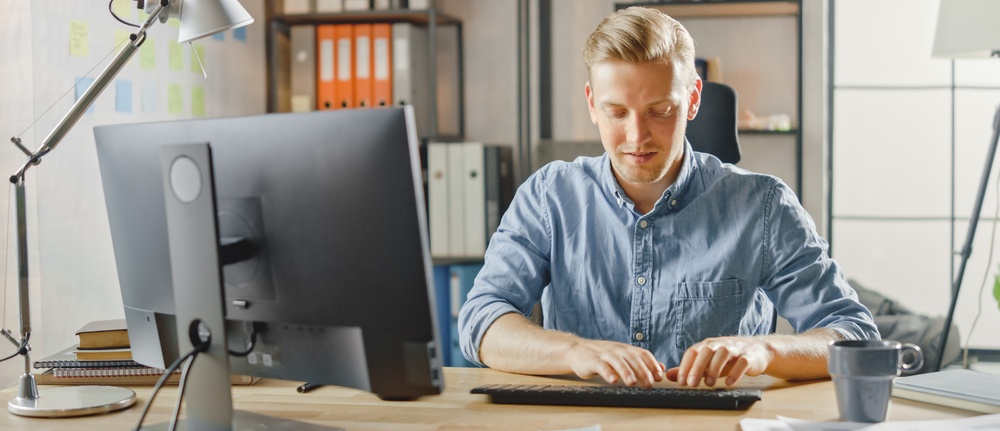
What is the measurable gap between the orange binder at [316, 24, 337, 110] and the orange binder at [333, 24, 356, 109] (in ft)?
0.04

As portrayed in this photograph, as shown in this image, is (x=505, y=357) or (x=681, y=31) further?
(x=681, y=31)

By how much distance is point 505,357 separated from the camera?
57.2 inches

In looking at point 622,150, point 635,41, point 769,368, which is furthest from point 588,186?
point 769,368

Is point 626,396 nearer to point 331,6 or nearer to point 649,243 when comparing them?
point 649,243

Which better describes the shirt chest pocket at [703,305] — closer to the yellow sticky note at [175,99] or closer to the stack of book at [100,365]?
the stack of book at [100,365]

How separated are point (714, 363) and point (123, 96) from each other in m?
2.00

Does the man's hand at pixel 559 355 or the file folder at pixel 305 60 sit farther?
the file folder at pixel 305 60

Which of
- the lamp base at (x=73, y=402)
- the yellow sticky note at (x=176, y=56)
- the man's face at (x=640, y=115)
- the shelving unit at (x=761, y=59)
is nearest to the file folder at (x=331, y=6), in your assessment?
the yellow sticky note at (x=176, y=56)

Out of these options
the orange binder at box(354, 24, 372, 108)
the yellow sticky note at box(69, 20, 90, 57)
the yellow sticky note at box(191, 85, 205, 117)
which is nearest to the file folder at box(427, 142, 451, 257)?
the orange binder at box(354, 24, 372, 108)

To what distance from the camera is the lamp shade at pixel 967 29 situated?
2.94m

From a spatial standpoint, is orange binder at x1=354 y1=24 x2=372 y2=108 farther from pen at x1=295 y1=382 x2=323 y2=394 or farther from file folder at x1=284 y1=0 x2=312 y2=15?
pen at x1=295 y1=382 x2=323 y2=394

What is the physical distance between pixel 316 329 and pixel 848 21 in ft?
11.0

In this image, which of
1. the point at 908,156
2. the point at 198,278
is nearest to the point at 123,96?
the point at 198,278

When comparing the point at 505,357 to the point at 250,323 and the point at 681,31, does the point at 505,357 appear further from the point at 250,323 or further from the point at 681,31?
the point at 681,31
